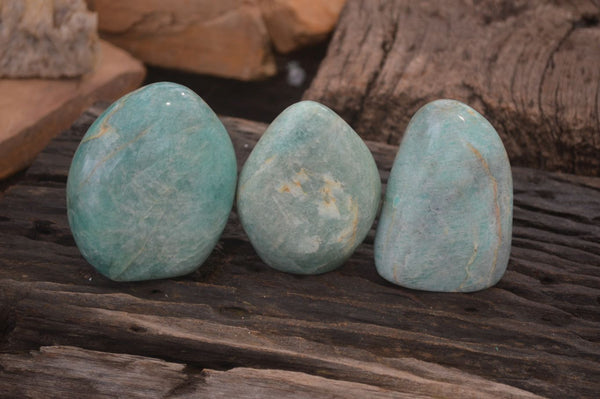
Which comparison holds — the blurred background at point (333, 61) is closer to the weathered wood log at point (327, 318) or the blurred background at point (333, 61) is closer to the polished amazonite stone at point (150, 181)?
the weathered wood log at point (327, 318)

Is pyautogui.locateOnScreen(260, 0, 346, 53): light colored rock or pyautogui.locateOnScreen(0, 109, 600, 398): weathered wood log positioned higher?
pyautogui.locateOnScreen(260, 0, 346, 53): light colored rock

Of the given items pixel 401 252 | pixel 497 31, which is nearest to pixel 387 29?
pixel 497 31

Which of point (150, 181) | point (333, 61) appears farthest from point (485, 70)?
point (150, 181)

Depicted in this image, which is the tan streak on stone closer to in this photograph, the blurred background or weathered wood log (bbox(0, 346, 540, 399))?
weathered wood log (bbox(0, 346, 540, 399))

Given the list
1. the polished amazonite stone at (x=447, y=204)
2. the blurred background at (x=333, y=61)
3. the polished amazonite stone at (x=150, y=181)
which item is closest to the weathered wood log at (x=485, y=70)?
the blurred background at (x=333, y=61)

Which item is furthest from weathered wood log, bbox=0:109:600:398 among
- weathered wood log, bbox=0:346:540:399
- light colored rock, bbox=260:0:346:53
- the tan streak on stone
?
light colored rock, bbox=260:0:346:53

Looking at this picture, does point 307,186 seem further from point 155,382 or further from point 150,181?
point 155,382
